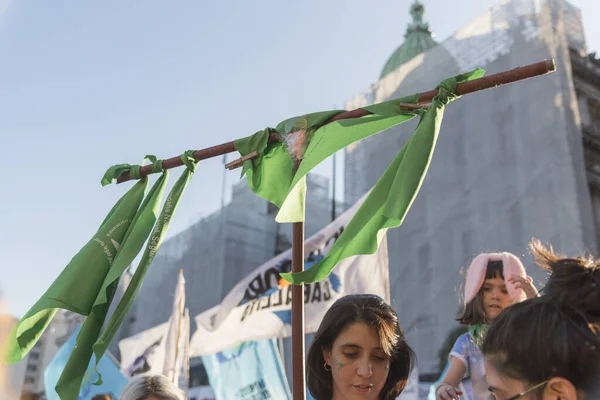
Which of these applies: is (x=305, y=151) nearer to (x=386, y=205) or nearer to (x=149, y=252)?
(x=386, y=205)

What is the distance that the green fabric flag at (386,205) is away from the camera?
1692 mm

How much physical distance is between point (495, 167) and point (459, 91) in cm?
1317

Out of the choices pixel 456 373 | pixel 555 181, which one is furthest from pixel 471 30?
pixel 456 373

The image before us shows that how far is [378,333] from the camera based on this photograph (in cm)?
198

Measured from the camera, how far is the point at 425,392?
6.22 metres

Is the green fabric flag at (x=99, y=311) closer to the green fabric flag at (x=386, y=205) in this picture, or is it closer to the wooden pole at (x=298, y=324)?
the wooden pole at (x=298, y=324)

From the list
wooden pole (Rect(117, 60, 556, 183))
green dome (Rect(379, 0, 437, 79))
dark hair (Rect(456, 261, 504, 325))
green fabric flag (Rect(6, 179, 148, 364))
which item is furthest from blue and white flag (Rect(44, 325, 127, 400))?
green dome (Rect(379, 0, 437, 79))

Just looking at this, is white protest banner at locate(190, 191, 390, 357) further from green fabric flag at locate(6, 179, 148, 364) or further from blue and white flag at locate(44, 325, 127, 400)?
green fabric flag at locate(6, 179, 148, 364)

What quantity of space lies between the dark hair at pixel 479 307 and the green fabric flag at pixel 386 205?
792mm

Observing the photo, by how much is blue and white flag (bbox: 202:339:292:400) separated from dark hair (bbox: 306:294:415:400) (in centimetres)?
314

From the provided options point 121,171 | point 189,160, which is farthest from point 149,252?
point 121,171

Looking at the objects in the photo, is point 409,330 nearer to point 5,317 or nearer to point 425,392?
point 425,392

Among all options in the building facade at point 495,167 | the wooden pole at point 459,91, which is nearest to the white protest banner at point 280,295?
the wooden pole at point 459,91

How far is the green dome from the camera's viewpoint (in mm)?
26984
